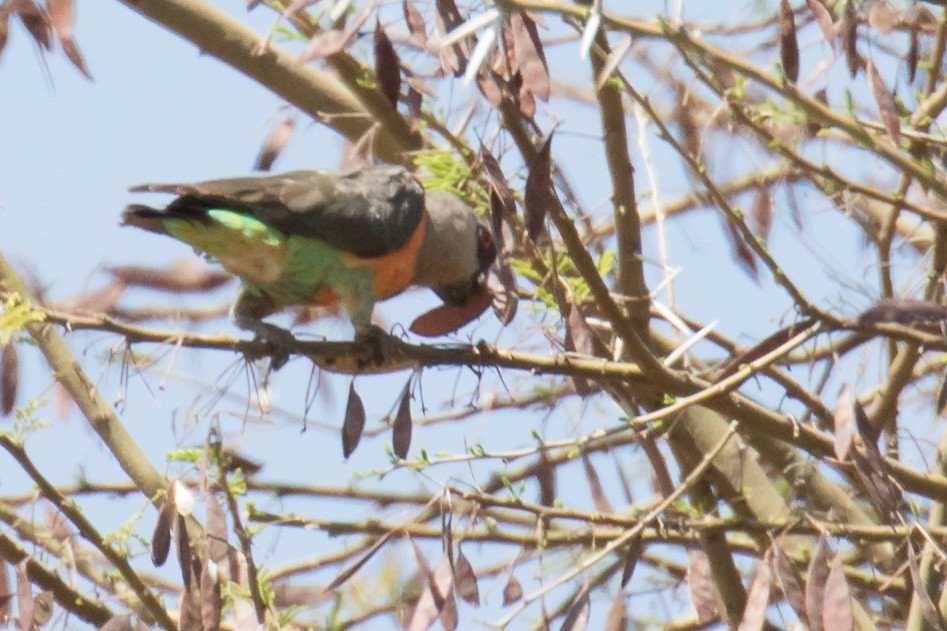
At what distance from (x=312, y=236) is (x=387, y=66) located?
5.32 ft

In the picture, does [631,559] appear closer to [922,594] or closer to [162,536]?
[922,594]

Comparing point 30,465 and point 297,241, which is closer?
point 30,465

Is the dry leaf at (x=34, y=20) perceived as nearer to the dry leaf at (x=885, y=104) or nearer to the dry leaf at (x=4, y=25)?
the dry leaf at (x=4, y=25)

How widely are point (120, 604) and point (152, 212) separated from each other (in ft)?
3.53

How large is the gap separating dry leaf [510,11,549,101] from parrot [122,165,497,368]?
1.49m

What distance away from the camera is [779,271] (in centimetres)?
256

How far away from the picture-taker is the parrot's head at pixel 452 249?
4.51 meters

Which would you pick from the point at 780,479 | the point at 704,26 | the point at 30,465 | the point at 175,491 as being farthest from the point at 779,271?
the point at 704,26

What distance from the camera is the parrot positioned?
3912 millimetres

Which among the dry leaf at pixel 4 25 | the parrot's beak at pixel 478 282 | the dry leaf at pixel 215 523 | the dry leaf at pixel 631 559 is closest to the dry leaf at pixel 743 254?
the dry leaf at pixel 631 559

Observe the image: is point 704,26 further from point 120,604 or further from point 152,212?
point 120,604

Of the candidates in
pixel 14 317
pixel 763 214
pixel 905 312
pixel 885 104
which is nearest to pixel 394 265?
pixel 763 214

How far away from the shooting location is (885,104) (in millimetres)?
2605

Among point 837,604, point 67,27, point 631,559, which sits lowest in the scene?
point 837,604
